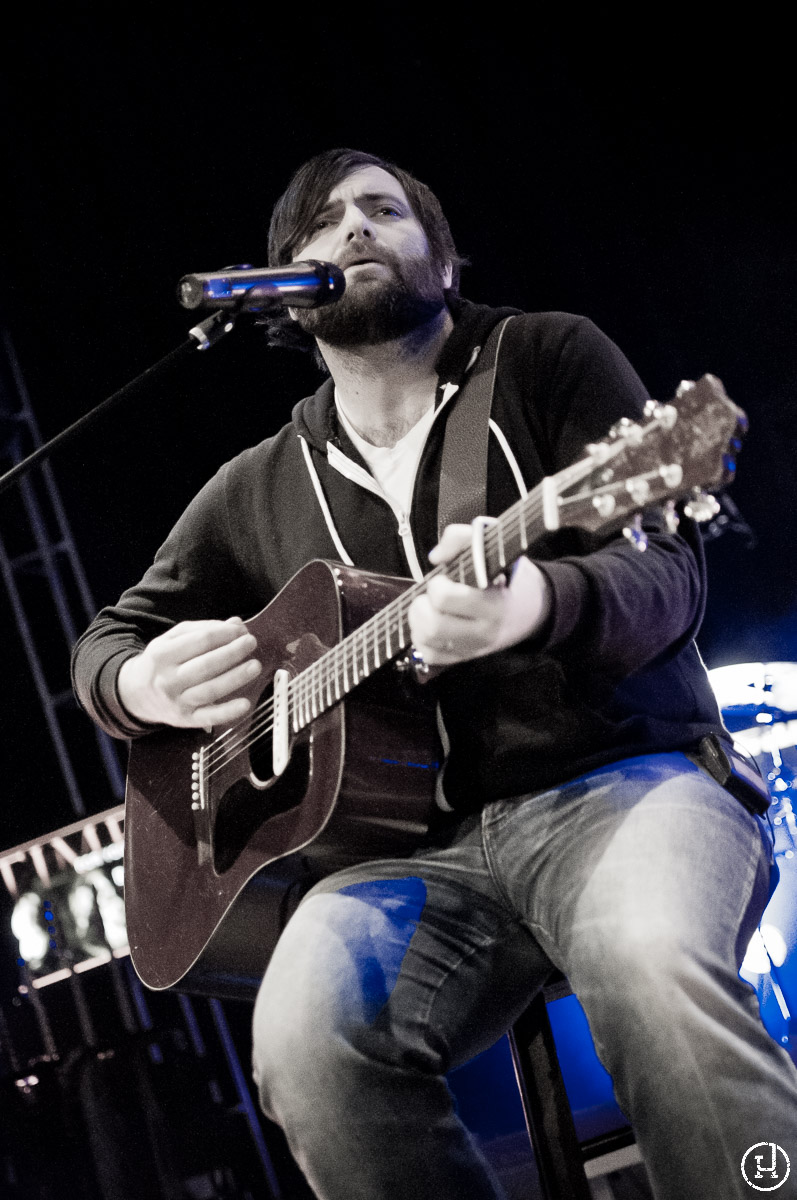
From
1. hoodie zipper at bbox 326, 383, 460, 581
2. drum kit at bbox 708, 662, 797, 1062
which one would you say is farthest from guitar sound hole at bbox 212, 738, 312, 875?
drum kit at bbox 708, 662, 797, 1062

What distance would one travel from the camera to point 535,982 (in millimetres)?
Answer: 1835

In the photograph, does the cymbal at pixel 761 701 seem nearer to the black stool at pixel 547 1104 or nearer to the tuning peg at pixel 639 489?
the black stool at pixel 547 1104

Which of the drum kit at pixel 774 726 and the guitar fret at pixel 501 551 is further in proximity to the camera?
the drum kit at pixel 774 726

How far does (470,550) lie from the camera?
1.52 m

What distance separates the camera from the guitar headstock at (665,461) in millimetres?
1261

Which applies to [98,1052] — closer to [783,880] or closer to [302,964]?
[302,964]

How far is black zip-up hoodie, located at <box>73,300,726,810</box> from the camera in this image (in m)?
1.63

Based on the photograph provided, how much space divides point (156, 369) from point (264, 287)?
33cm

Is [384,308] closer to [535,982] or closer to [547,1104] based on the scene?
[535,982]

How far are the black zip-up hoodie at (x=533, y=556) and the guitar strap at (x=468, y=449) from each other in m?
0.03

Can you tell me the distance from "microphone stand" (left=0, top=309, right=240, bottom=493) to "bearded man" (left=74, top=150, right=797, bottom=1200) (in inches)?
15.0

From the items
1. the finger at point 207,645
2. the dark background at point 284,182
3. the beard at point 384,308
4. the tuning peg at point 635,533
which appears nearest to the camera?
the tuning peg at point 635,533

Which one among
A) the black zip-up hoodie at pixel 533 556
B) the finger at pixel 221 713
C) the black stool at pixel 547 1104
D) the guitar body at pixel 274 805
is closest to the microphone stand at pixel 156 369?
the black zip-up hoodie at pixel 533 556

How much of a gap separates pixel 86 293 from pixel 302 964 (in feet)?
16.3
